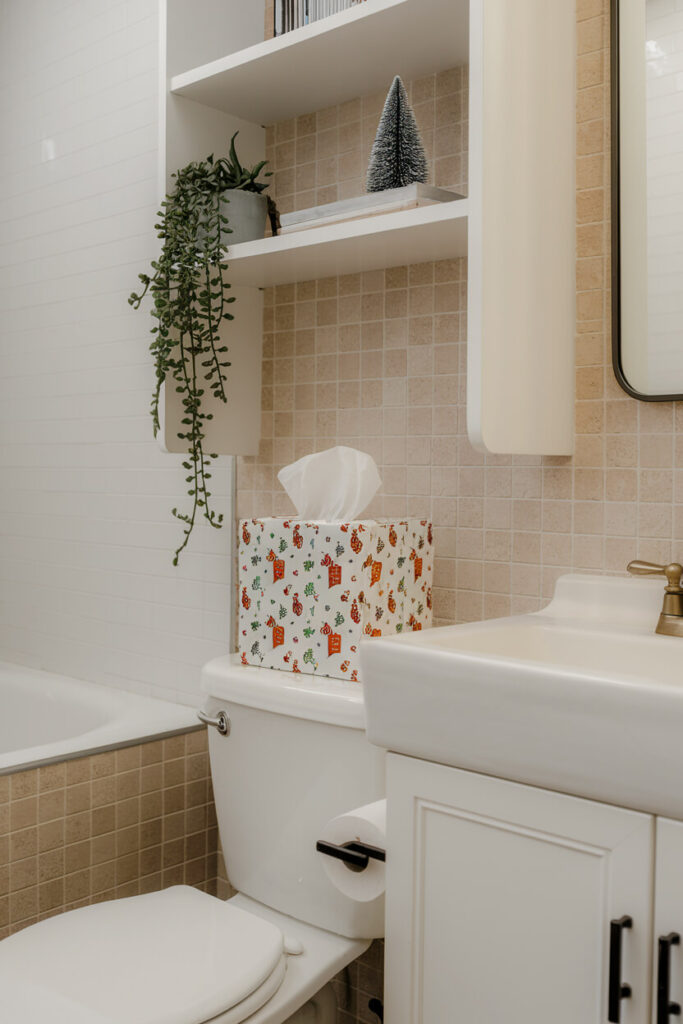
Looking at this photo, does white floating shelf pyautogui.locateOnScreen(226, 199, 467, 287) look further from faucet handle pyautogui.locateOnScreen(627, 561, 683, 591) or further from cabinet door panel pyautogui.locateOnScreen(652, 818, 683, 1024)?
cabinet door panel pyautogui.locateOnScreen(652, 818, 683, 1024)

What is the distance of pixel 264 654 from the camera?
150 cm

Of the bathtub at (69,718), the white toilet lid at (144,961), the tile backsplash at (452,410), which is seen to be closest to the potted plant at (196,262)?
the tile backsplash at (452,410)

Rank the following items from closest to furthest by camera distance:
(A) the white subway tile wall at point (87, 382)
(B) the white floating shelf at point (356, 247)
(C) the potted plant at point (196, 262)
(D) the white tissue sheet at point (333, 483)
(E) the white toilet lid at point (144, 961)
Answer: (E) the white toilet lid at point (144, 961), (B) the white floating shelf at point (356, 247), (D) the white tissue sheet at point (333, 483), (C) the potted plant at point (196, 262), (A) the white subway tile wall at point (87, 382)

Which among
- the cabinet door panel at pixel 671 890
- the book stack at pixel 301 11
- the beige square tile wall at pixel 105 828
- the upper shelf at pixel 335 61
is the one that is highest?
the book stack at pixel 301 11

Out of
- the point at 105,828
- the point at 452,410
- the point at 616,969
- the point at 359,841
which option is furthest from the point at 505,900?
the point at 105,828

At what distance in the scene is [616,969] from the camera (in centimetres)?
89

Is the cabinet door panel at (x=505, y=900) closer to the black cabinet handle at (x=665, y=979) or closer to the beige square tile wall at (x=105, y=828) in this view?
the black cabinet handle at (x=665, y=979)

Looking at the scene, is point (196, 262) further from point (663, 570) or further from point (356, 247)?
point (663, 570)

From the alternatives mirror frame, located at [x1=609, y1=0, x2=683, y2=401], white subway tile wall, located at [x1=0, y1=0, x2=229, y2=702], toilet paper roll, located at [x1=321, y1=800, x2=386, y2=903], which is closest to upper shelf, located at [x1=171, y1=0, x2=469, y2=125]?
mirror frame, located at [x1=609, y1=0, x2=683, y2=401]

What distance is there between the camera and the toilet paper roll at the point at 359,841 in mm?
1201

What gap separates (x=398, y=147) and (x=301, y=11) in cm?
38

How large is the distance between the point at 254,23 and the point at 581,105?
2.56 feet

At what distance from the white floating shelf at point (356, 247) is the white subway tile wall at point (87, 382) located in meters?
0.44

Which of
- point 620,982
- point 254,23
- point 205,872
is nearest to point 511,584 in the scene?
point 620,982
